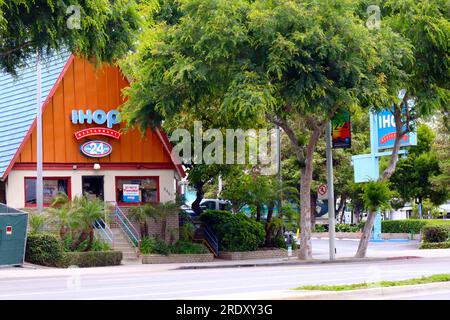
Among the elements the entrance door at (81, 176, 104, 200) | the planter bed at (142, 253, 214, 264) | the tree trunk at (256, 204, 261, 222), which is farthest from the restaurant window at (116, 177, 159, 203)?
the tree trunk at (256, 204, 261, 222)

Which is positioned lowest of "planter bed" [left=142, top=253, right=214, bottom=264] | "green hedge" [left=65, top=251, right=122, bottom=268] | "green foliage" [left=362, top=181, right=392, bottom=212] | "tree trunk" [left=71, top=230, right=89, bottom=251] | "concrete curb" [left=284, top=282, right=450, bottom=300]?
"planter bed" [left=142, top=253, right=214, bottom=264]

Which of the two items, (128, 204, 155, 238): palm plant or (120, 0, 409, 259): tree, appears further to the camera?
(128, 204, 155, 238): palm plant

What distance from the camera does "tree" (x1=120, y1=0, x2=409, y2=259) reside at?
85.5 ft

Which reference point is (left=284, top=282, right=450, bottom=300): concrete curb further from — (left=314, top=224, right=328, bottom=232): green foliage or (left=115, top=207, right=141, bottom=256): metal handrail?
(left=314, top=224, right=328, bottom=232): green foliage

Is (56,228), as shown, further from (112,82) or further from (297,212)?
(297,212)

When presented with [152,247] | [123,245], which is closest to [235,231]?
[152,247]

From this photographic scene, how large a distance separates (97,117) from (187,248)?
7006mm

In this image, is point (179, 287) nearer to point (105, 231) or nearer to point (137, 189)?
point (105, 231)

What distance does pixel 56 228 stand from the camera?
30.1m

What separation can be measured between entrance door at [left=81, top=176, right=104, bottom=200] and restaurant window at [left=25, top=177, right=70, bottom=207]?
977 mm

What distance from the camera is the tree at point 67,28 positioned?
1875cm

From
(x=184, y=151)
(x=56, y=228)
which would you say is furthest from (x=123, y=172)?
(x=56, y=228)

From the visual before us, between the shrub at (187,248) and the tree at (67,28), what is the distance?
1273 cm
